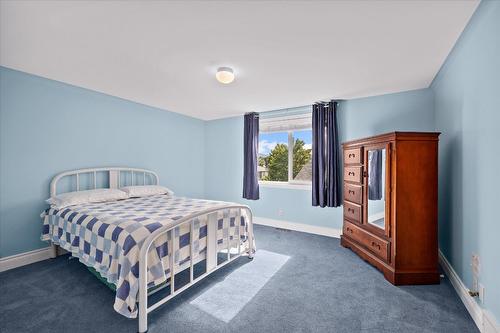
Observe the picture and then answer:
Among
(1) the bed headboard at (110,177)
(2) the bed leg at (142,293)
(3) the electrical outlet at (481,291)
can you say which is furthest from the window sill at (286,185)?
(2) the bed leg at (142,293)

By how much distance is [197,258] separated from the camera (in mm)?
2168

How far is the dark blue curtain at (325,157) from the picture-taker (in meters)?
3.69

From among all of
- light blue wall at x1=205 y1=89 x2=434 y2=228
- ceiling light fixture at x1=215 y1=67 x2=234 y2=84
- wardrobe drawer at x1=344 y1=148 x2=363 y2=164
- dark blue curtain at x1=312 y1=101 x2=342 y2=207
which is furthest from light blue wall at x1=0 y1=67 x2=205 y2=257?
wardrobe drawer at x1=344 y1=148 x2=363 y2=164

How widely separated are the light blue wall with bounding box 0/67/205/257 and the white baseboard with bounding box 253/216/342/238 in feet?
7.76

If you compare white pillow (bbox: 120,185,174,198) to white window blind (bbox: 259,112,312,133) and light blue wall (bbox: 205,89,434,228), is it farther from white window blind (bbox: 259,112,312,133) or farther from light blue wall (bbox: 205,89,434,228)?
white window blind (bbox: 259,112,312,133)

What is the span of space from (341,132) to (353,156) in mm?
856

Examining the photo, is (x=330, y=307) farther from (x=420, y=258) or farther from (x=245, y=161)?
(x=245, y=161)

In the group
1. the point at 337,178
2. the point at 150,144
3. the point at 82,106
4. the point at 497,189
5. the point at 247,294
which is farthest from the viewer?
the point at 150,144

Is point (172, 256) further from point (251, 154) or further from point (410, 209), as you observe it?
point (251, 154)

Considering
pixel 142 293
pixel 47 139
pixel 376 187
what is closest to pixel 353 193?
pixel 376 187

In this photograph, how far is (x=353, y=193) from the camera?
10.00ft

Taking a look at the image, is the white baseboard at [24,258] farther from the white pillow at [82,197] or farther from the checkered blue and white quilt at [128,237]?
the white pillow at [82,197]

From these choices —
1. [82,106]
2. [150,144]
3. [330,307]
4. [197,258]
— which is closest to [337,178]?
[330,307]

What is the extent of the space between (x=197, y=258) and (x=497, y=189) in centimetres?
235
